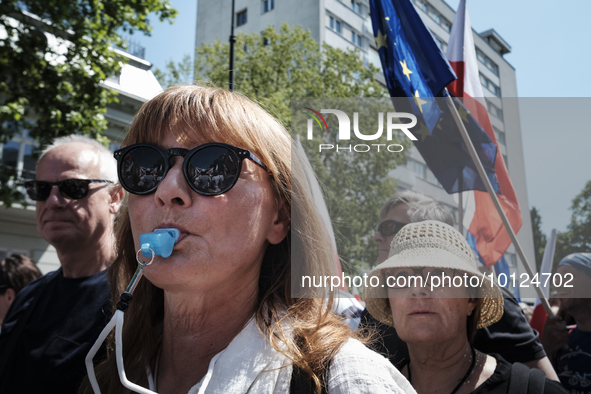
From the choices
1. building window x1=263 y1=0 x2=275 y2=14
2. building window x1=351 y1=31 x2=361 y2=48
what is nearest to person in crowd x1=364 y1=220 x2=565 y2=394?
building window x1=351 y1=31 x2=361 y2=48

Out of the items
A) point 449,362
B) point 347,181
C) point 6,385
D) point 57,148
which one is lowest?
point 6,385

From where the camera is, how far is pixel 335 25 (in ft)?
92.3

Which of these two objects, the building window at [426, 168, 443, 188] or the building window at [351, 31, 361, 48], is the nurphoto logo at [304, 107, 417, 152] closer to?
the building window at [426, 168, 443, 188]

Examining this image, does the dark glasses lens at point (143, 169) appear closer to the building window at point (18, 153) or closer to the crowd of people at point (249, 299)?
the crowd of people at point (249, 299)

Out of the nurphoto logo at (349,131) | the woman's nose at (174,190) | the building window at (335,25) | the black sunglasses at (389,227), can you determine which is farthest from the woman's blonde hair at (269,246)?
the building window at (335,25)

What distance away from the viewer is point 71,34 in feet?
30.0

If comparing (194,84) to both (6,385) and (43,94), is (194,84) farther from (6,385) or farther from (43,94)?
(43,94)

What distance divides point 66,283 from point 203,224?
1522mm

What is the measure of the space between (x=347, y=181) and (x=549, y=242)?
734mm

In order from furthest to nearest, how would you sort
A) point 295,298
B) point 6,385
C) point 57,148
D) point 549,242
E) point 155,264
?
point 57,148 → point 6,385 → point 549,242 → point 295,298 → point 155,264

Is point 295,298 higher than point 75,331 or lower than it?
higher

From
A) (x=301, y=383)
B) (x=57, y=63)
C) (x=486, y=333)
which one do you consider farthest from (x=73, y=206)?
(x=57, y=63)

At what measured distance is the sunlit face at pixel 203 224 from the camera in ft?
4.55

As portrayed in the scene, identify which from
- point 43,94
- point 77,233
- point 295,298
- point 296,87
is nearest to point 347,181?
point 295,298
